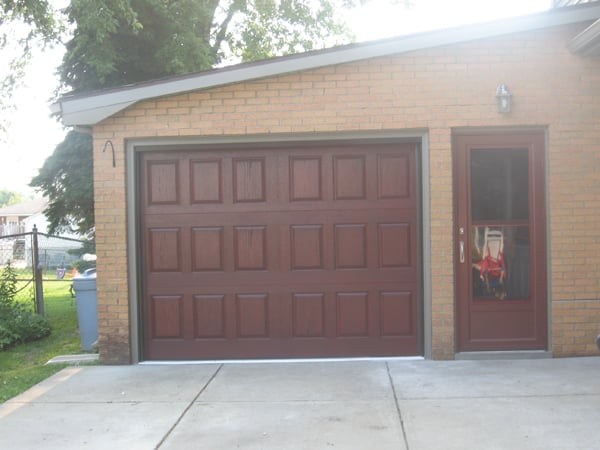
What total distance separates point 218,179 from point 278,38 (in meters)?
16.1

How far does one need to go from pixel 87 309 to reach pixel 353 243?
3490mm

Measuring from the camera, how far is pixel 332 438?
4965mm

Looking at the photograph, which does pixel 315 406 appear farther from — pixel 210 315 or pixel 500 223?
pixel 500 223

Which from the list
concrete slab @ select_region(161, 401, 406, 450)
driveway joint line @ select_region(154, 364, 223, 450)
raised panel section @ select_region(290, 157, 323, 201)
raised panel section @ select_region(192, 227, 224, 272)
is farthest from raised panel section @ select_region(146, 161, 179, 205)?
concrete slab @ select_region(161, 401, 406, 450)

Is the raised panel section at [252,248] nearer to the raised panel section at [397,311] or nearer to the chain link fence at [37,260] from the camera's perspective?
the raised panel section at [397,311]

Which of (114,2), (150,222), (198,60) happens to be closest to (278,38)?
(198,60)

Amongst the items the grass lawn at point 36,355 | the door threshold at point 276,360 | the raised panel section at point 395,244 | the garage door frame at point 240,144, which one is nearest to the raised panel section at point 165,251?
the garage door frame at point 240,144

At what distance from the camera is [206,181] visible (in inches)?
295

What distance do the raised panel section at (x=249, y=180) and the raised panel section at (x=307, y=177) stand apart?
0.36 metres

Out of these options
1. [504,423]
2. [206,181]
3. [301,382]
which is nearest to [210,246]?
[206,181]

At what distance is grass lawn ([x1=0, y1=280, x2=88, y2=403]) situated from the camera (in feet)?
22.7

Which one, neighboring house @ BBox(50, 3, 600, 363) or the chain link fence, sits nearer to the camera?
neighboring house @ BBox(50, 3, 600, 363)

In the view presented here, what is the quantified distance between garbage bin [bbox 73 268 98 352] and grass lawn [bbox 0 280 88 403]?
30cm

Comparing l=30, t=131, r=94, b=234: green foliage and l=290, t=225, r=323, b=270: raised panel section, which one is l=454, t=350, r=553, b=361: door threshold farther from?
l=30, t=131, r=94, b=234: green foliage
